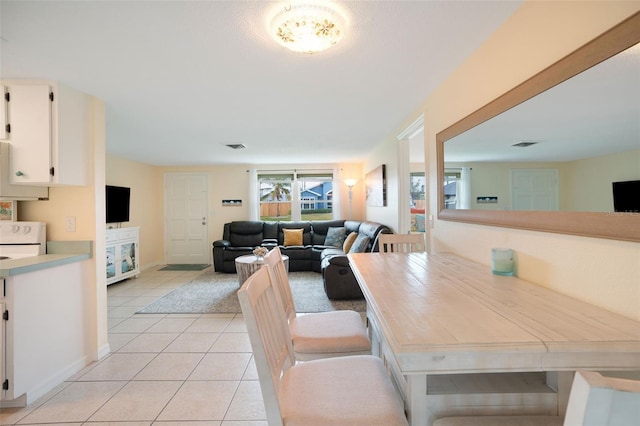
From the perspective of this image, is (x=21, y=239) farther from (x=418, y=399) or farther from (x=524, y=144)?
(x=524, y=144)

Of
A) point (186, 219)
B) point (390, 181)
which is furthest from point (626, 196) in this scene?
point (186, 219)

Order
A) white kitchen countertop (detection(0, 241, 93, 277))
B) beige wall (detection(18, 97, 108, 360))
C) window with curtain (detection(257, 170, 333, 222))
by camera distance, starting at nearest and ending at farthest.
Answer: white kitchen countertop (detection(0, 241, 93, 277)) → beige wall (detection(18, 97, 108, 360)) → window with curtain (detection(257, 170, 333, 222))

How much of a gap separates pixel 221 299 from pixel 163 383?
6.06 ft

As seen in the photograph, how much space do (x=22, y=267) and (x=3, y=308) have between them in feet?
0.85

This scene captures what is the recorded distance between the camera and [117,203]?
4.88 meters

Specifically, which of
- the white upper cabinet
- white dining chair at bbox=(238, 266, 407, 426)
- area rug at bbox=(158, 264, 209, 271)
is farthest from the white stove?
area rug at bbox=(158, 264, 209, 271)

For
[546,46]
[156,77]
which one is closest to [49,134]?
[156,77]

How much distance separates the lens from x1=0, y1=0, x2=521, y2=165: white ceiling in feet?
4.67

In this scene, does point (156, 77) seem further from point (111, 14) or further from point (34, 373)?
point (34, 373)

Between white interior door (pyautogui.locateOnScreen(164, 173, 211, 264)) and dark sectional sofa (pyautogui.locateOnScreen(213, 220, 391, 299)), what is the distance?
808 mm

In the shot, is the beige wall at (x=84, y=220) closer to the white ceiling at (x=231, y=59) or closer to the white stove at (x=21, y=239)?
the white stove at (x=21, y=239)

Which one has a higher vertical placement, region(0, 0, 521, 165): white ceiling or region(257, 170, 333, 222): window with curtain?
region(0, 0, 521, 165): white ceiling

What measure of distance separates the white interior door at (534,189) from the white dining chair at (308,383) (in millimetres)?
1024

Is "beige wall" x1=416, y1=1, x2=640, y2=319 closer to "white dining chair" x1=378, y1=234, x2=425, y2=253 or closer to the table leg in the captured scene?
"white dining chair" x1=378, y1=234, x2=425, y2=253
